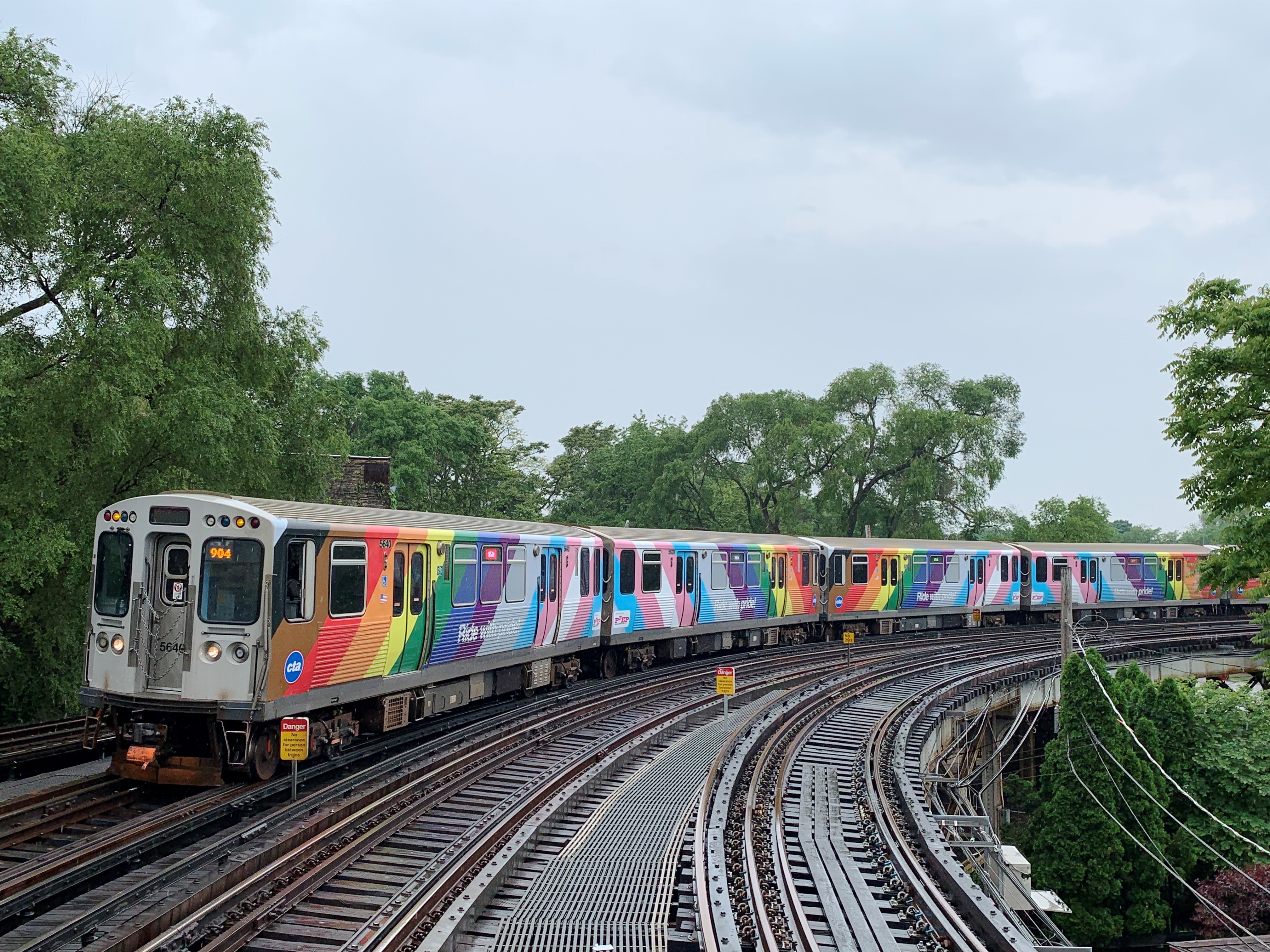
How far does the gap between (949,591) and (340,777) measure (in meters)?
24.6

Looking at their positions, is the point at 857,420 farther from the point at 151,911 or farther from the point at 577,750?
the point at 151,911

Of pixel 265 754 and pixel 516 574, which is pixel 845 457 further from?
pixel 265 754

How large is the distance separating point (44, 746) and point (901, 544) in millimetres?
24259

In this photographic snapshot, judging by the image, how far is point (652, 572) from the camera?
841 inches

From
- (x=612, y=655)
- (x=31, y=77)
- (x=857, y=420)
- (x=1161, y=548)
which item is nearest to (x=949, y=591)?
(x=1161, y=548)

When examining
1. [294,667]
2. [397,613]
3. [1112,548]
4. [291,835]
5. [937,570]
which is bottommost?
[291,835]

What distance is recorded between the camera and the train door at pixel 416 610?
12.9 meters

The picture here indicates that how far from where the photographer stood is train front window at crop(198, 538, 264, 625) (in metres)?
10.4

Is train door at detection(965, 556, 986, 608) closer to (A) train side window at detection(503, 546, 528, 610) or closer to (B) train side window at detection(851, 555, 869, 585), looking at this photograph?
(B) train side window at detection(851, 555, 869, 585)

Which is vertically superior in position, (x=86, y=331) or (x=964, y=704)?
(x=86, y=331)

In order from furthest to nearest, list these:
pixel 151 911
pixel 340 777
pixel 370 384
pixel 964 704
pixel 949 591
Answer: pixel 370 384 < pixel 949 591 < pixel 964 704 < pixel 340 777 < pixel 151 911

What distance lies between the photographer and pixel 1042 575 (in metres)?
35.1

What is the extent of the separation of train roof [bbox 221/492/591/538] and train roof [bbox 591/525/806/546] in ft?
5.81

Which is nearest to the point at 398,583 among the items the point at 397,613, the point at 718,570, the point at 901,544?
the point at 397,613
